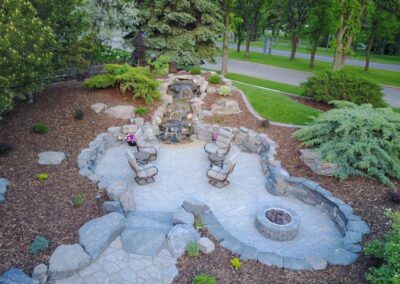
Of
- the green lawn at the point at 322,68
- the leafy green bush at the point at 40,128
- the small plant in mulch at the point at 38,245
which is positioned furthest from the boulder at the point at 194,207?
the green lawn at the point at 322,68

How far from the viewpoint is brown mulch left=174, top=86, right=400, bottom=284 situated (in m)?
6.08

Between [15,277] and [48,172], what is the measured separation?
13.3 ft

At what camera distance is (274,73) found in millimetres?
26172

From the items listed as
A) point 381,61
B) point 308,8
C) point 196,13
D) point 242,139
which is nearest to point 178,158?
point 242,139

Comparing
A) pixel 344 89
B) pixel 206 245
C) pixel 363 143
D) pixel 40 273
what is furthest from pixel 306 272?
pixel 344 89

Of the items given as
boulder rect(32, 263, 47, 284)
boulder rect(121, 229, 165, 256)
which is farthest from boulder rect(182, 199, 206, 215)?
boulder rect(32, 263, 47, 284)

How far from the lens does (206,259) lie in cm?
647

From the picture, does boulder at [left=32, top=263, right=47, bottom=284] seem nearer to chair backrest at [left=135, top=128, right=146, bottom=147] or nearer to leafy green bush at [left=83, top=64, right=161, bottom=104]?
chair backrest at [left=135, top=128, right=146, bottom=147]

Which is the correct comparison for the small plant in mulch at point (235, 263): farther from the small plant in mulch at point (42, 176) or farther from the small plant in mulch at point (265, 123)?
the small plant in mulch at point (265, 123)

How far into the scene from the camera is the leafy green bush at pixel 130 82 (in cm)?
1412

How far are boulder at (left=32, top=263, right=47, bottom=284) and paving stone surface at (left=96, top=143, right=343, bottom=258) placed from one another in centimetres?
315

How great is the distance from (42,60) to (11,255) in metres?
5.68

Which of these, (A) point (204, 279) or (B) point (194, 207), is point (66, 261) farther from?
(B) point (194, 207)

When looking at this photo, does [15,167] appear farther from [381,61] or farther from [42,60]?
[381,61]
